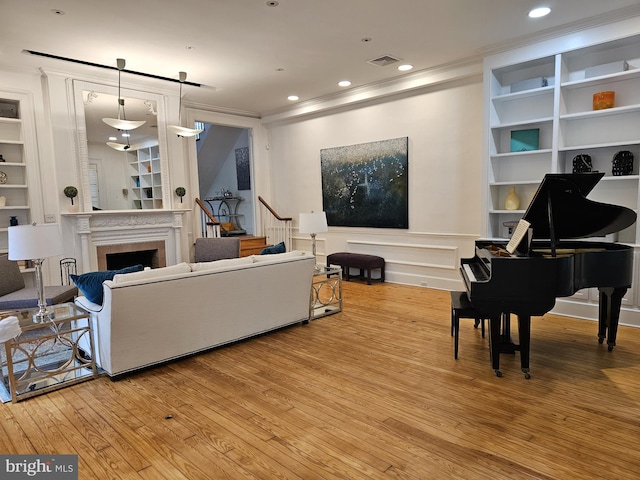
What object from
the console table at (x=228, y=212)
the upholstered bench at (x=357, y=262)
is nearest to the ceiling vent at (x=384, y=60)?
the upholstered bench at (x=357, y=262)

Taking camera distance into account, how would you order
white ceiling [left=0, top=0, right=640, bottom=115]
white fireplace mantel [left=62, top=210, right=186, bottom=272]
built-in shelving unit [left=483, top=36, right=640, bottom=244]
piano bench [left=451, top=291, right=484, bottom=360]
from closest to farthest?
1. piano bench [left=451, top=291, right=484, bottom=360]
2. white ceiling [left=0, top=0, right=640, bottom=115]
3. built-in shelving unit [left=483, top=36, right=640, bottom=244]
4. white fireplace mantel [left=62, top=210, right=186, bottom=272]

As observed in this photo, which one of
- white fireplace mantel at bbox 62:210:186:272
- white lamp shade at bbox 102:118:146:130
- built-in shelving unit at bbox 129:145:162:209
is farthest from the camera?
built-in shelving unit at bbox 129:145:162:209

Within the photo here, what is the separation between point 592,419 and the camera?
97.9 inches

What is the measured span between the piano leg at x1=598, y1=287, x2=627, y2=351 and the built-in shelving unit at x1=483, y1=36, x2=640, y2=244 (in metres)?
0.98

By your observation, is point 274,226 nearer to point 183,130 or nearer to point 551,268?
point 183,130

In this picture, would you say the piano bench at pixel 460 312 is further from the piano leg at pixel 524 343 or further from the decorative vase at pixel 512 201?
the decorative vase at pixel 512 201

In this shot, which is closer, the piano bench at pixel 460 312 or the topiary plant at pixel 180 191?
the piano bench at pixel 460 312

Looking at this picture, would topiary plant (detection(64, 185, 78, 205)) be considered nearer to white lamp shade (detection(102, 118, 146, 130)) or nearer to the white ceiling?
white lamp shade (detection(102, 118, 146, 130))

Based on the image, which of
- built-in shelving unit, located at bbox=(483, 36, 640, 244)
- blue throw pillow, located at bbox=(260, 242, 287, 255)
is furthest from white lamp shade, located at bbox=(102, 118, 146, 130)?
built-in shelving unit, located at bbox=(483, 36, 640, 244)

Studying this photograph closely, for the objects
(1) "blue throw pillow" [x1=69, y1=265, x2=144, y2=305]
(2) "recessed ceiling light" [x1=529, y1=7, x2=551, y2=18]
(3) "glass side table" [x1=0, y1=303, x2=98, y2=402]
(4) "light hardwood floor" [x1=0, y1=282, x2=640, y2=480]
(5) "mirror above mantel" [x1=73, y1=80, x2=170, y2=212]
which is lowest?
(4) "light hardwood floor" [x1=0, y1=282, x2=640, y2=480]

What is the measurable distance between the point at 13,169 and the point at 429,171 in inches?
223

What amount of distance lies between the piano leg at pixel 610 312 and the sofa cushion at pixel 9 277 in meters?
5.76

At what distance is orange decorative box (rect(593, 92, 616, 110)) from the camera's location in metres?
4.27

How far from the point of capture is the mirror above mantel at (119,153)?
568 centimetres
